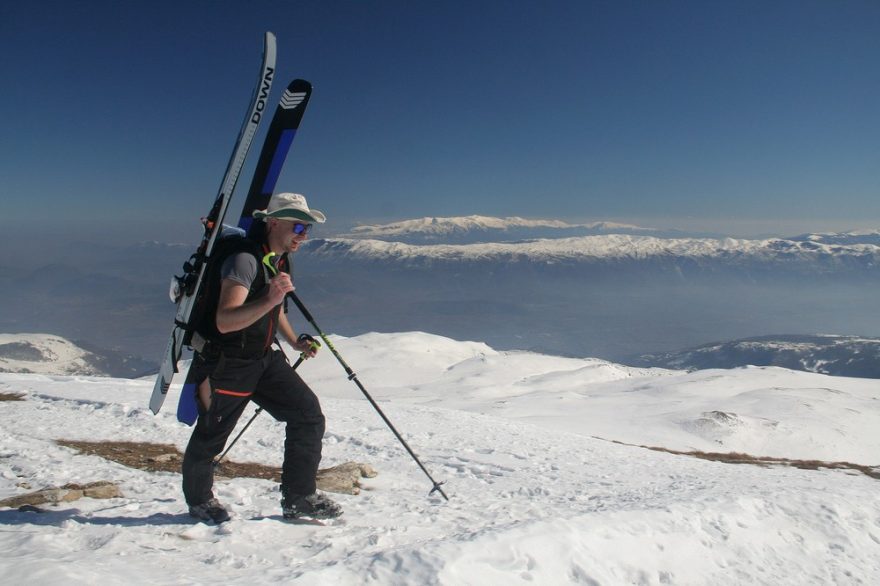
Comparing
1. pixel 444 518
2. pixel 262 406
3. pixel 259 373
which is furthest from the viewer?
pixel 444 518

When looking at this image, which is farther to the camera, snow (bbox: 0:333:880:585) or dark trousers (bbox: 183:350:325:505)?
dark trousers (bbox: 183:350:325:505)

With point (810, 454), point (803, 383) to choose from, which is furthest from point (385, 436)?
point (803, 383)

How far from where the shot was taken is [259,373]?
558 centimetres

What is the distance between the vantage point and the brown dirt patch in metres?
9.34

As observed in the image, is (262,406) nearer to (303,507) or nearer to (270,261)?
(303,507)

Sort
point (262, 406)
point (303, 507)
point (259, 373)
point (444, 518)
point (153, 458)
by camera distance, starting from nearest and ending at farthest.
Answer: point (259, 373), point (303, 507), point (262, 406), point (444, 518), point (153, 458)

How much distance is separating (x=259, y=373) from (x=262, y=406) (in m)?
0.58

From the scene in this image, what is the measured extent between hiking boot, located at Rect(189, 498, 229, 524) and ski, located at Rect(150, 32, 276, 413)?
53.7 inches

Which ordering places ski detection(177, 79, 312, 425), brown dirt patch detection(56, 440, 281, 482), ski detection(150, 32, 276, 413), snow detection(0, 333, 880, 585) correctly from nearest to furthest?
snow detection(0, 333, 880, 585) < ski detection(150, 32, 276, 413) < ski detection(177, 79, 312, 425) < brown dirt patch detection(56, 440, 281, 482)

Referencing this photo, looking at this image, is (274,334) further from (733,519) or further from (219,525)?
(733,519)

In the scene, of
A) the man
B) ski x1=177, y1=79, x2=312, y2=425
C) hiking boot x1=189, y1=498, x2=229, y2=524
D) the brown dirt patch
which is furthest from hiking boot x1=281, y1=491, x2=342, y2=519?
ski x1=177, y1=79, x2=312, y2=425

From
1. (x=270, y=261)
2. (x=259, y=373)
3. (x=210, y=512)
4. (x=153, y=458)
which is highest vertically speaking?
(x=270, y=261)

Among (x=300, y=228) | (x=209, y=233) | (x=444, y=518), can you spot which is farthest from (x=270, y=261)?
(x=444, y=518)

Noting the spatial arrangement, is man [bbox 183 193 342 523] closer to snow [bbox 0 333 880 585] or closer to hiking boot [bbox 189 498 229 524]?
hiking boot [bbox 189 498 229 524]
